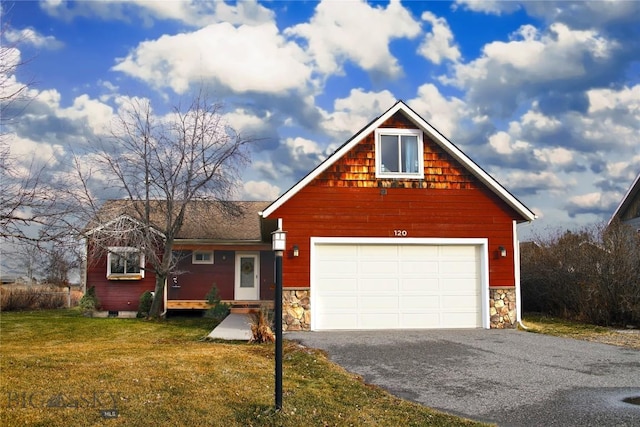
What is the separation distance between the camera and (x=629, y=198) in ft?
85.5

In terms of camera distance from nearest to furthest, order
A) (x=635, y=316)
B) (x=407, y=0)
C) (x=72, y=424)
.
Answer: (x=72, y=424) → (x=407, y=0) → (x=635, y=316)

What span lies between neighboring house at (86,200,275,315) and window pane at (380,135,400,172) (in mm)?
7287

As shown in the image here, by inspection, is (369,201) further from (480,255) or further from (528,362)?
(528,362)

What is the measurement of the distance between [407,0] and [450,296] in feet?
25.4

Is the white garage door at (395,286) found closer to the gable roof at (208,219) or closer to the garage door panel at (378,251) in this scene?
the garage door panel at (378,251)

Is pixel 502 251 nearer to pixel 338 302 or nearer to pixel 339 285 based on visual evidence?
pixel 339 285

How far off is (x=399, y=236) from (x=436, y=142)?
2.82 meters

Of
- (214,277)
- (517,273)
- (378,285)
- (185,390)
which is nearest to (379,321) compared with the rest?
(378,285)

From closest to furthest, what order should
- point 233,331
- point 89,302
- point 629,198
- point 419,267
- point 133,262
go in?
point 233,331, point 419,267, point 133,262, point 89,302, point 629,198

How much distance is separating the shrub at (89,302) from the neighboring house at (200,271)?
22cm

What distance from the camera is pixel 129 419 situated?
21.3 ft

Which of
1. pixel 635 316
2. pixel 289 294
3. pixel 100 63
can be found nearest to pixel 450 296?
pixel 289 294

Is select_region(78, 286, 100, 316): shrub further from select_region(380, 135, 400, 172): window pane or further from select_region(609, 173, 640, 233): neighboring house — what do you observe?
select_region(609, 173, 640, 233): neighboring house

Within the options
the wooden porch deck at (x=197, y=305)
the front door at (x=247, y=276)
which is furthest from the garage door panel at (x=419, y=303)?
the front door at (x=247, y=276)
